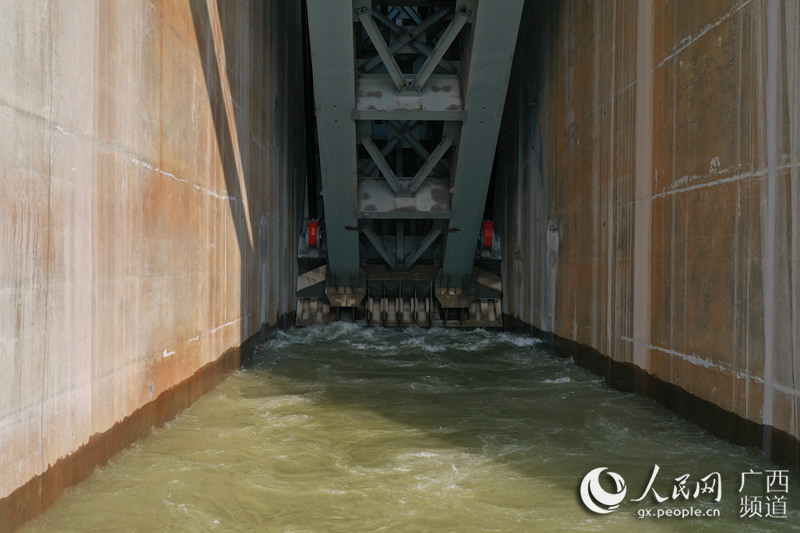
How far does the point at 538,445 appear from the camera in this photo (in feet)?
19.4

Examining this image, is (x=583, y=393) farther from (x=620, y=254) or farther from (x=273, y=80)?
(x=273, y=80)

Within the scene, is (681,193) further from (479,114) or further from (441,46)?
(441,46)

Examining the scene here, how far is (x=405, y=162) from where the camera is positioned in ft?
49.3

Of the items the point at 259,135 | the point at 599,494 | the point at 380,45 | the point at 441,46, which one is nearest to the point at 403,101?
the point at 380,45

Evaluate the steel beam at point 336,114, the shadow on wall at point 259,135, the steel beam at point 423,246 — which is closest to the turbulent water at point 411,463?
the shadow on wall at point 259,135

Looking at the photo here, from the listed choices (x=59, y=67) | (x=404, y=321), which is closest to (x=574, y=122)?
(x=404, y=321)

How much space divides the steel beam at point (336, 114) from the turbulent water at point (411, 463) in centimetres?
361

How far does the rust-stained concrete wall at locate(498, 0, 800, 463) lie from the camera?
4.91 m

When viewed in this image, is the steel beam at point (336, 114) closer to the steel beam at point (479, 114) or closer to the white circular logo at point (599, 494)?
the steel beam at point (479, 114)

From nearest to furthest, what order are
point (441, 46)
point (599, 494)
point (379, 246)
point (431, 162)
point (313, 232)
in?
1. point (599, 494)
2. point (441, 46)
3. point (431, 162)
4. point (379, 246)
5. point (313, 232)

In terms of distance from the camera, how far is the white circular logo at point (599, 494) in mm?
4504

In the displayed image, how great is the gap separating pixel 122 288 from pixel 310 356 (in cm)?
580

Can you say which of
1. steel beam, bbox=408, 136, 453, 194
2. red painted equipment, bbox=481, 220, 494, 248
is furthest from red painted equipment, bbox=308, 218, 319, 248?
red painted equipment, bbox=481, 220, 494, 248

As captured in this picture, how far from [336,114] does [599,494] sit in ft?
22.5
